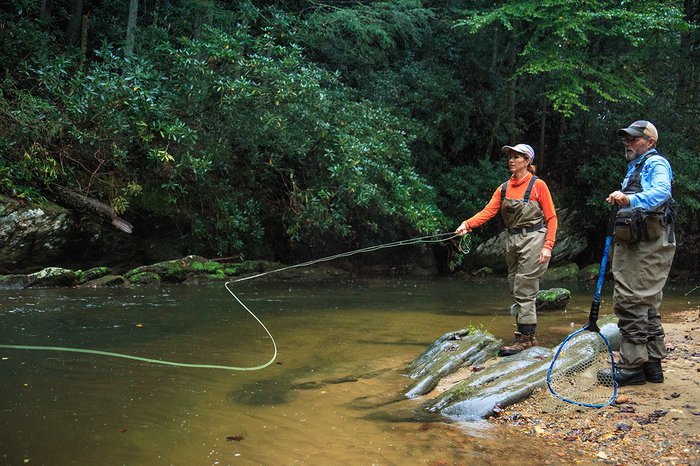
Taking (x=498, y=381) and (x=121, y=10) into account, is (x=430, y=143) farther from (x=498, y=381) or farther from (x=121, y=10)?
(x=498, y=381)

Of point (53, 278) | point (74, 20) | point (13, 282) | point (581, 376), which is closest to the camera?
point (581, 376)

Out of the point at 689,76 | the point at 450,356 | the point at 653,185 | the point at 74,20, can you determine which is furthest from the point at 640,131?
the point at 689,76

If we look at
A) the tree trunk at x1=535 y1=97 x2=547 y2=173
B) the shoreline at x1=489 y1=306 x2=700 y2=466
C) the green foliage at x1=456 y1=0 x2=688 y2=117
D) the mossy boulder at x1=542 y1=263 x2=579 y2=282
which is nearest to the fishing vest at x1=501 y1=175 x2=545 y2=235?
the shoreline at x1=489 y1=306 x2=700 y2=466

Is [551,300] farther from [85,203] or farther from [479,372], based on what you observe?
[85,203]

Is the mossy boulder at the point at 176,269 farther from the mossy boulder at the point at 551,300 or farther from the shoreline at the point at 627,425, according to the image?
the shoreline at the point at 627,425

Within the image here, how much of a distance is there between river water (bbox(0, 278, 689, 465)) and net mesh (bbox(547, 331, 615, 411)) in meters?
0.70

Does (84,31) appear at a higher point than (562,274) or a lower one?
higher

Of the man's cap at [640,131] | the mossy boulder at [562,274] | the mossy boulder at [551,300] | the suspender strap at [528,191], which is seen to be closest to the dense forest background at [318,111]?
the mossy boulder at [562,274]

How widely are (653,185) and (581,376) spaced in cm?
151

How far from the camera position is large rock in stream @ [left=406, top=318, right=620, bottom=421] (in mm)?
4452

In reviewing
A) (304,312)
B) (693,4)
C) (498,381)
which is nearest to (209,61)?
(304,312)

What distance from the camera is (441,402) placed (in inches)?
179

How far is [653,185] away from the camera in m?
4.42

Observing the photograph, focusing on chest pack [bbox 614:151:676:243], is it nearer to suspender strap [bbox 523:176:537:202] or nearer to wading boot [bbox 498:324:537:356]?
suspender strap [bbox 523:176:537:202]
